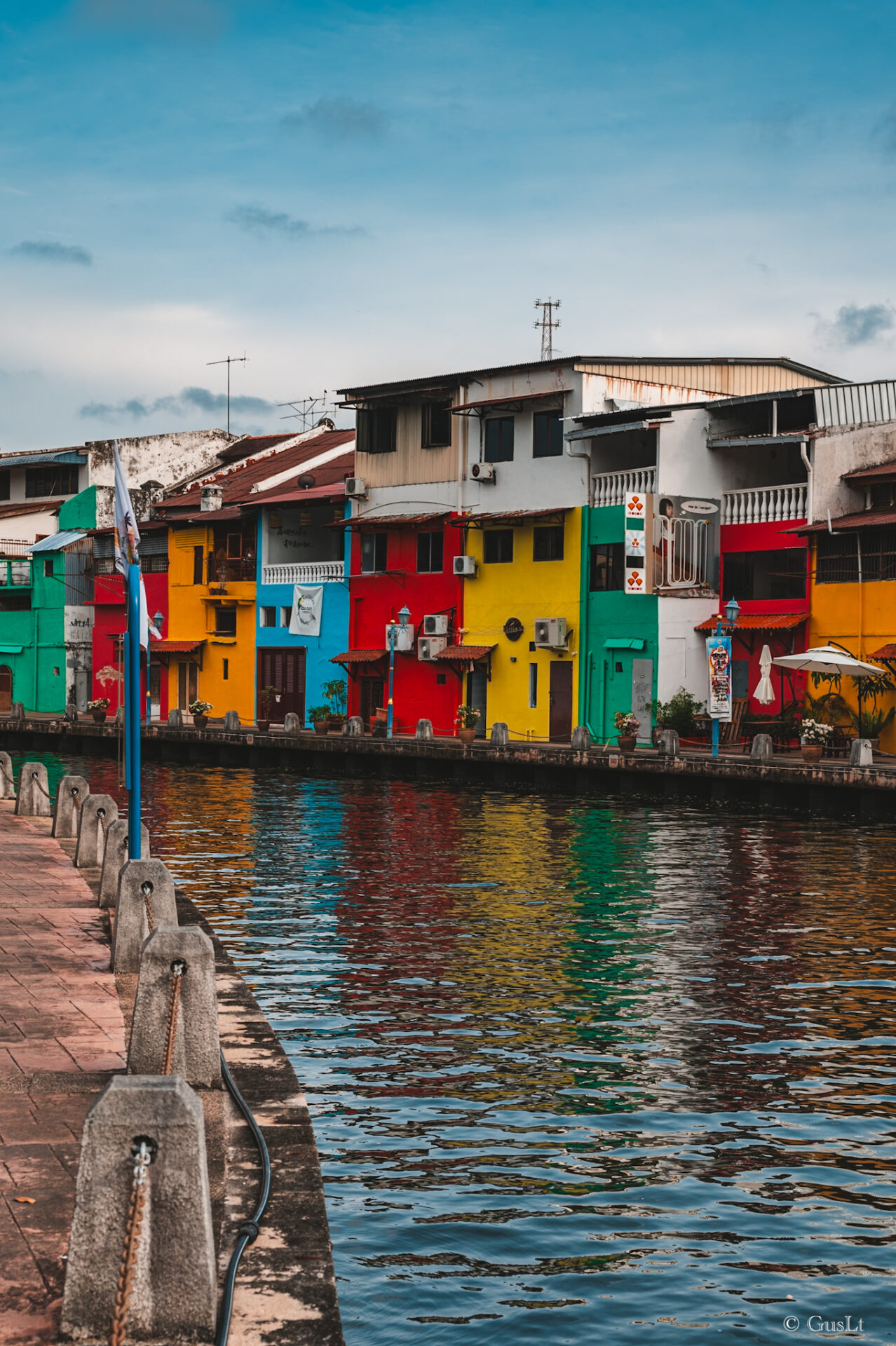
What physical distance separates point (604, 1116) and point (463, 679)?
123ft

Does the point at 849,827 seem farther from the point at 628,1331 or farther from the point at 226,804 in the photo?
the point at 628,1331

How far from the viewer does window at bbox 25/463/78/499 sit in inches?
2773

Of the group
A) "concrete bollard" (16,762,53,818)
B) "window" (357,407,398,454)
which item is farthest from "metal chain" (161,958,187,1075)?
"window" (357,407,398,454)

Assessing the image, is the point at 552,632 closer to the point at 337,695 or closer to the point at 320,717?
the point at 320,717

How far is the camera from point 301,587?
53.4m

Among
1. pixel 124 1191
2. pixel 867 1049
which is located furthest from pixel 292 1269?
pixel 867 1049

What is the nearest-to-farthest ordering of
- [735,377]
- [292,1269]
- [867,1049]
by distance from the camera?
[292,1269] → [867,1049] → [735,377]

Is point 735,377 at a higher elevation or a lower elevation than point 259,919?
higher

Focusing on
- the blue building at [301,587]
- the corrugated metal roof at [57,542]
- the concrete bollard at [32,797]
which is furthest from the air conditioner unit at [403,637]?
the concrete bollard at [32,797]

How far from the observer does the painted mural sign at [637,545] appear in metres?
38.9

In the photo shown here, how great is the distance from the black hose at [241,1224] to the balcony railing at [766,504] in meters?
32.0

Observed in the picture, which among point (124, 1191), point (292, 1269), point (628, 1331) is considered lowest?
point (628, 1331)

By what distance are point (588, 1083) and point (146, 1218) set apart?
5703 millimetres

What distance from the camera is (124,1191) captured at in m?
4.98
